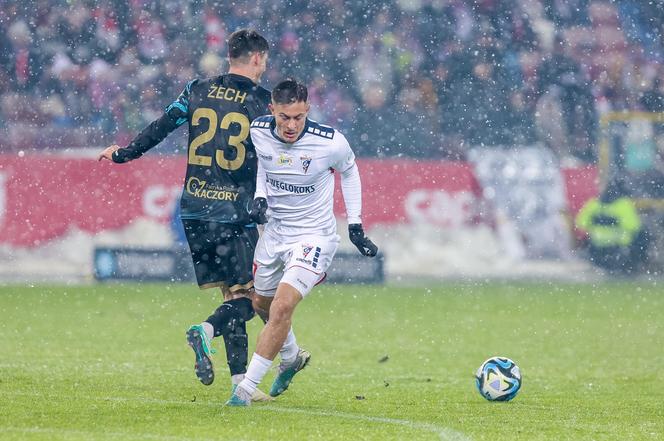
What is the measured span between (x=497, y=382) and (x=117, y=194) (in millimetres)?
8949

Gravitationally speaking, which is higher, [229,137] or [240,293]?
[229,137]

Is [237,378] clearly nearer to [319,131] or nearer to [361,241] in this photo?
[361,241]

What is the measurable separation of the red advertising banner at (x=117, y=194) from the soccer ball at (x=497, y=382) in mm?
8447

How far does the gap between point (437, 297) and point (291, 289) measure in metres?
7.78

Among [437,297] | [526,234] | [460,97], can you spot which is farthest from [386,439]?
[460,97]

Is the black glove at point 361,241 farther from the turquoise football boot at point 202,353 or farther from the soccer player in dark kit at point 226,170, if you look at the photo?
the turquoise football boot at point 202,353

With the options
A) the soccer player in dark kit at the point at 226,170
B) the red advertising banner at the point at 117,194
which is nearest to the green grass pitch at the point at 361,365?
the soccer player in dark kit at the point at 226,170

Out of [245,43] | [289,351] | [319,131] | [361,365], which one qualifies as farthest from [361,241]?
[361,365]

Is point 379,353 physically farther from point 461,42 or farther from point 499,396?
point 461,42

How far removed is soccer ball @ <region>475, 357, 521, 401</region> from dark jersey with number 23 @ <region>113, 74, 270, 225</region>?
1.66m

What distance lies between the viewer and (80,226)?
15.2m

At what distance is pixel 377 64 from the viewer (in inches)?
709

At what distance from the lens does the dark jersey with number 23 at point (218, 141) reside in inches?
282

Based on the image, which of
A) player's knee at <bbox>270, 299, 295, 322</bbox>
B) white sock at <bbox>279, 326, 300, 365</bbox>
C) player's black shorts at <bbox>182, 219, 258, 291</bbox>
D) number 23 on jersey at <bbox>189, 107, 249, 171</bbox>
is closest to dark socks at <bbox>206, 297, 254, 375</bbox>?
player's black shorts at <bbox>182, 219, 258, 291</bbox>
